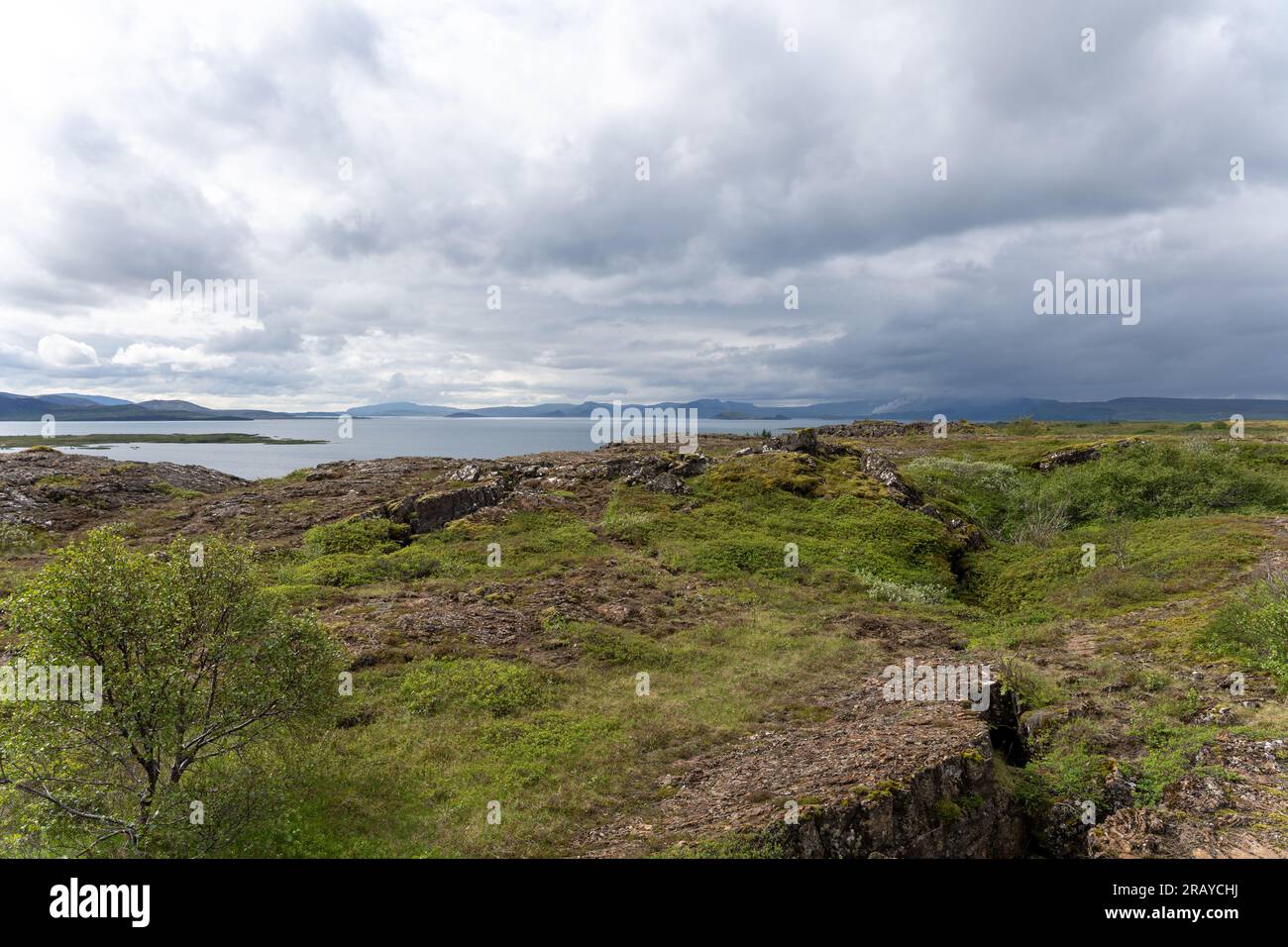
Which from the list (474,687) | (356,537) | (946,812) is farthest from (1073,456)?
(356,537)

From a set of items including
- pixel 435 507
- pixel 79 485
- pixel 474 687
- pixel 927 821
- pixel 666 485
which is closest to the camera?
pixel 927 821

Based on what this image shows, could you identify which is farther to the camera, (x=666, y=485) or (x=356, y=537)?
(x=666, y=485)

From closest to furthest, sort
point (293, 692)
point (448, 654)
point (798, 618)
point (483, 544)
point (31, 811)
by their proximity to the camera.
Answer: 1. point (31, 811)
2. point (293, 692)
3. point (448, 654)
4. point (798, 618)
5. point (483, 544)

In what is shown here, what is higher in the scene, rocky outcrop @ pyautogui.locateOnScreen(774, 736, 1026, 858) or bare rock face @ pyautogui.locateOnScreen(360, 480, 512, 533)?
bare rock face @ pyautogui.locateOnScreen(360, 480, 512, 533)

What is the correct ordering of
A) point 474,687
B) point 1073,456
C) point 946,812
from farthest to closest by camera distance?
point 1073,456, point 474,687, point 946,812

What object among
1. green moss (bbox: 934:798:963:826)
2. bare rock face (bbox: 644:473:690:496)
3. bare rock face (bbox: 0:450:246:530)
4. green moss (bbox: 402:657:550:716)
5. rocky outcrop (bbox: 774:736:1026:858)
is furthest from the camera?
bare rock face (bbox: 644:473:690:496)

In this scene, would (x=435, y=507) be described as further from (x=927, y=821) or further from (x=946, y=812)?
(x=946, y=812)

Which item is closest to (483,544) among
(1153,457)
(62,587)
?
(62,587)

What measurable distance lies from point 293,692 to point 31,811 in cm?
472

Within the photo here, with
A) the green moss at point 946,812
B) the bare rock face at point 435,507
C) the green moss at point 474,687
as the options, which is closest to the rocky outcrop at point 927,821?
the green moss at point 946,812

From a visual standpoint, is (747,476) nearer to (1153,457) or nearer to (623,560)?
(623,560)

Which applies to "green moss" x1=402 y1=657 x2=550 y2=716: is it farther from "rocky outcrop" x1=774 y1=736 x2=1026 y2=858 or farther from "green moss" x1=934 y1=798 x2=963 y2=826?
"green moss" x1=934 y1=798 x2=963 y2=826

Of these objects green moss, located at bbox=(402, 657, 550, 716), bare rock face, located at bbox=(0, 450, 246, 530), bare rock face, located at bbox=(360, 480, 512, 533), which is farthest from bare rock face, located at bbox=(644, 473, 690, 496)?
bare rock face, located at bbox=(0, 450, 246, 530)

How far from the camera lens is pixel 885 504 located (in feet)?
153
